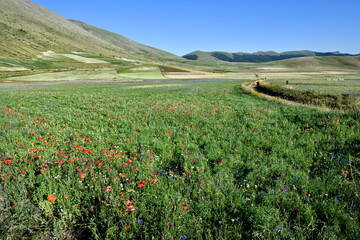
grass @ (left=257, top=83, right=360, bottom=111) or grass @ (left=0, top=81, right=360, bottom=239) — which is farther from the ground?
grass @ (left=257, top=83, right=360, bottom=111)

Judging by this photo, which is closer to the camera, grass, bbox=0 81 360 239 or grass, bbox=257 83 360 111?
grass, bbox=0 81 360 239

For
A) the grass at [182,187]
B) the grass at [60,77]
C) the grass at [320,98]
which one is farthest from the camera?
the grass at [60,77]

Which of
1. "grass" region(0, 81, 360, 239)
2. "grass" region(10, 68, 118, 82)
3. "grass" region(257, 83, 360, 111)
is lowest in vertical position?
"grass" region(0, 81, 360, 239)

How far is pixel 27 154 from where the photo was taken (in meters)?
5.51

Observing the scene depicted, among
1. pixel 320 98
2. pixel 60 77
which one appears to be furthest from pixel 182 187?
pixel 60 77

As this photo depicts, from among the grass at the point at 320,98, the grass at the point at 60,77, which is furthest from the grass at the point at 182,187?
the grass at the point at 60,77

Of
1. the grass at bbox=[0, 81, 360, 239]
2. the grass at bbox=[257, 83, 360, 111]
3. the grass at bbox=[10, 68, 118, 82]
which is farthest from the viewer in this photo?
the grass at bbox=[10, 68, 118, 82]

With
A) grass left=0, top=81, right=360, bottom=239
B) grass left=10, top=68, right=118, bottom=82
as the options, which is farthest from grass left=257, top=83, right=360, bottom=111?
grass left=10, top=68, right=118, bottom=82

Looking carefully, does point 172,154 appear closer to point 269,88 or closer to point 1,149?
point 1,149

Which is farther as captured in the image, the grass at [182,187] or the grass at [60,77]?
the grass at [60,77]

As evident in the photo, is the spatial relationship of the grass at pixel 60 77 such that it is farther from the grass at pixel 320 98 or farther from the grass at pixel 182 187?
the grass at pixel 182 187

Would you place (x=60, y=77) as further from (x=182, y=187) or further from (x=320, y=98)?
(x=182, y=187)

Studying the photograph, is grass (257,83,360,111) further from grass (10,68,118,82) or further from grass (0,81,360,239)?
grass (10,68,118,82)

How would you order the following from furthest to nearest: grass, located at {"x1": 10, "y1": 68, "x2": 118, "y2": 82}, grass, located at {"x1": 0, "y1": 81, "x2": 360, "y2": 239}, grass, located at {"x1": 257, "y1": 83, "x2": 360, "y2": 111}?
grass, located at {"x1": 10, "y1": 68, "x2": 118, "y2": 82}, grass, located at {"x1": 257, "y1": 83, "x2": 360, "y2": 111}, grass, located at {"x1": 0, "y1": 81, "x2": 360, "y2": 239}
